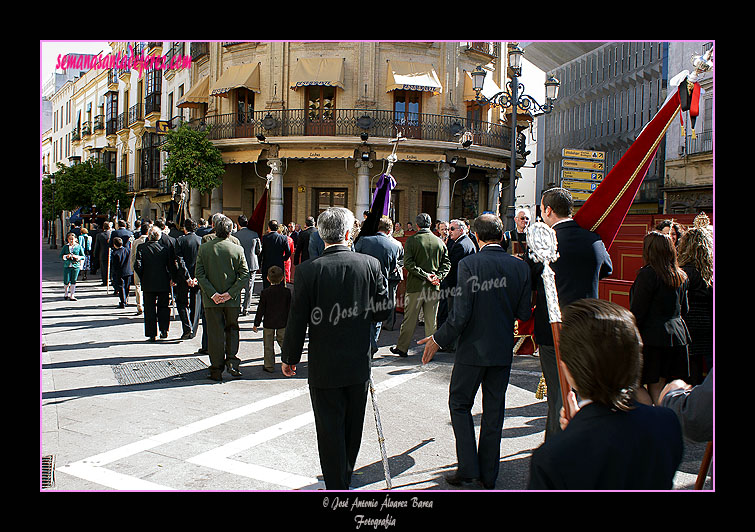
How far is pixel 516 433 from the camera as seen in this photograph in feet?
18.9

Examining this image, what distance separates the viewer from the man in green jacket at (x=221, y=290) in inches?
300

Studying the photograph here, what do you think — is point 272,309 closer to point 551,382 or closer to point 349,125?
point 551,382

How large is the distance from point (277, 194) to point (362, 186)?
358 centimetres

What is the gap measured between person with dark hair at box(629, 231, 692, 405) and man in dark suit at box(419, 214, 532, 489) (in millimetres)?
1337

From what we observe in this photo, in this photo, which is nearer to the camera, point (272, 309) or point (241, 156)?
point (272, 309)

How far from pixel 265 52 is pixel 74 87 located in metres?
30.2

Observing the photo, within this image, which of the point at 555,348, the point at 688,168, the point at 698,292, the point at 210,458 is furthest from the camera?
the point at 688,168

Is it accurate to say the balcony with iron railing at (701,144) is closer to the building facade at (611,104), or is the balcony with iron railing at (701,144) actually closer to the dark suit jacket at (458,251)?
the building facade at (611,104)

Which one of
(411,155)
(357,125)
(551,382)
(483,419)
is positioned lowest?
(483,419)

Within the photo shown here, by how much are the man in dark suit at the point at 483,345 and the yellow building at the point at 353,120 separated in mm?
19813

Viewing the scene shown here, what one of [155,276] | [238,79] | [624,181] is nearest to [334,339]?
[624,181]

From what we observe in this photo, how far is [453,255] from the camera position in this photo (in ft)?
31.1

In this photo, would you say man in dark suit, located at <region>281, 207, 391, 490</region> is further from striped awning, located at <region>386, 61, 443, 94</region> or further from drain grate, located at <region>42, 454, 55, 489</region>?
striped awning, located at <region>386, 61, 443, 94</region>
